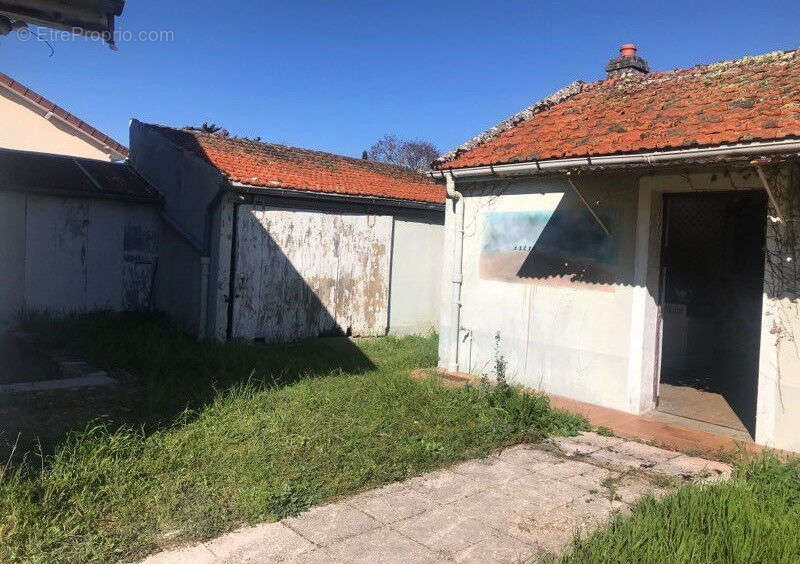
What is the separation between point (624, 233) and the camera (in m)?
6.85

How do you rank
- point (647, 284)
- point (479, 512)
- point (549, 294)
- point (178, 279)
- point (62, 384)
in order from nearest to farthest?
point (479, 512), point (647, 284), point (62, 384), point (549, 294), point (178, 279)

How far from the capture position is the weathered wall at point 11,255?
10.3m

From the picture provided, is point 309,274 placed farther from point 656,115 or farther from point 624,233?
point 656,115

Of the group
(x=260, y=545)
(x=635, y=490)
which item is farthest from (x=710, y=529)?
(x=260, y=545)

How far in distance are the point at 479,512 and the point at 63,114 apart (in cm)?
1926

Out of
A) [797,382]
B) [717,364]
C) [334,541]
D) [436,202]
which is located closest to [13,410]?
[334,541]

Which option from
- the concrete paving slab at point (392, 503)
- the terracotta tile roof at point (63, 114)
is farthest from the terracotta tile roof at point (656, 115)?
the terracotta tile roof at point (63, 114)

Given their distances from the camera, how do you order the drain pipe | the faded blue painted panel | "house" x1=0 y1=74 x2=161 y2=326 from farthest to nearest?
"house" x1=0 y1=74 x2=161 y2=326
the drain pipe
the faded blue painted panel

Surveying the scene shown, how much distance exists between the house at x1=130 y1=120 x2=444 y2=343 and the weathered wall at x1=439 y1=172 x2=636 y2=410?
11.3ft

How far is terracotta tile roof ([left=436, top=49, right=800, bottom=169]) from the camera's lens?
572 centimetres

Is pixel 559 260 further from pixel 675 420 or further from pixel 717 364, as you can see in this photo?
pixel 717 364

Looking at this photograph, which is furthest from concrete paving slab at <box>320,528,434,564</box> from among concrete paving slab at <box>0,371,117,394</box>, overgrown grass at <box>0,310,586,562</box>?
concrete paving slab at <box>0,371,117,394</box>

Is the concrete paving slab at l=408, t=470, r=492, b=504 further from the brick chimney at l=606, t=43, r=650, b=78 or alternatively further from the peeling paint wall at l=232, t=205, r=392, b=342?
the brick chimney at l=606, t=43, r=650, b=78

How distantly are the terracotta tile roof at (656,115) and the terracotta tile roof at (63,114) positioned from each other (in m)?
15.0
